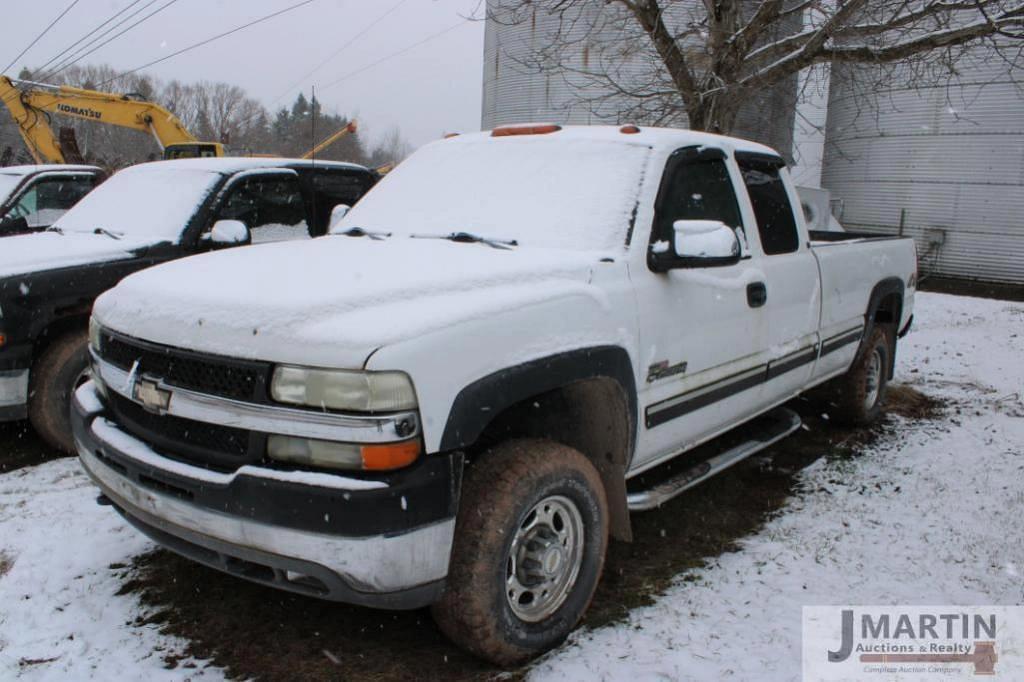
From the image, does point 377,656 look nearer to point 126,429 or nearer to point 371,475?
point 371,475

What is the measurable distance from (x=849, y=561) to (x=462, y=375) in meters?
2.35

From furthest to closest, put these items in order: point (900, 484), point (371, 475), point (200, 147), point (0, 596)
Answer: point (200, 147) → point (900, 484) → point (0, 596) → point (371, 475)

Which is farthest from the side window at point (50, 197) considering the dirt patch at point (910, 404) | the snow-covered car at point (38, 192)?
the dirt patch at point (910, 404)

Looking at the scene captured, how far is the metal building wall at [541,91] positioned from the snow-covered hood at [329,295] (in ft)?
38.6

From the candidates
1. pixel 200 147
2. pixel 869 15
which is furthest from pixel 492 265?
pixel 200 147

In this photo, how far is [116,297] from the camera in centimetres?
312

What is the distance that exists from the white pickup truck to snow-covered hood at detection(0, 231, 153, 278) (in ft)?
5.98

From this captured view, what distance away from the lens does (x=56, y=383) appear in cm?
479

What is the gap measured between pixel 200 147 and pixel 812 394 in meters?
16.5

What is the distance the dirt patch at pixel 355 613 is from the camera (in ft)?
9.50

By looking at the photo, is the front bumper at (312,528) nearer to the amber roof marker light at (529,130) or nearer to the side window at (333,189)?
the amber roof marker light at (529,130)

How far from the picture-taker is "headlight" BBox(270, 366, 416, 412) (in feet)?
7.79

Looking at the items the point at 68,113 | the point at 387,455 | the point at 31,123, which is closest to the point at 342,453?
the point at 387,455
